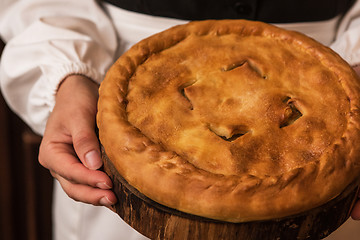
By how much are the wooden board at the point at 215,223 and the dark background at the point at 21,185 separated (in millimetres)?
1300

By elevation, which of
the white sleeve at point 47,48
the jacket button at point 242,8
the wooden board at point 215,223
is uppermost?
the jacket button at point 242,8

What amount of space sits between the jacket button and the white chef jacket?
14 centimetres

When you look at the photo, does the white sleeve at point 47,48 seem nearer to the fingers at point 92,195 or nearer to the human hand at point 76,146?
the human hand at point 76,146

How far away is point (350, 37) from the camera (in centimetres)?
118

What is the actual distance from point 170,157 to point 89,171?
183 mm

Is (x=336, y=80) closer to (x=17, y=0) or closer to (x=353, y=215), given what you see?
(x=353, y=215)

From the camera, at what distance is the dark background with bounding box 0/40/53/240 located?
74.7 inches

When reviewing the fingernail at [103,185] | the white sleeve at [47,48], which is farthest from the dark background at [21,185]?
the fingernail at [103,185]

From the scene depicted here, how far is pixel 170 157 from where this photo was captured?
0.71 m

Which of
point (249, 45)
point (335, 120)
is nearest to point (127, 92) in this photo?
point (249, 45)

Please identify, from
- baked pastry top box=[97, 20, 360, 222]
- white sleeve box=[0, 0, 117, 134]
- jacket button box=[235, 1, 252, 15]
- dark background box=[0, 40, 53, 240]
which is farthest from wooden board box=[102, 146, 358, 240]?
dark background box=[0, 40, 53, 240]

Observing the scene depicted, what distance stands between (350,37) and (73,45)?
0.78 meters

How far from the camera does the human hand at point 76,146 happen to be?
0.79 meters

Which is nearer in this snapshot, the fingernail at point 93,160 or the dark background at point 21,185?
the fingernail at point 93,160
